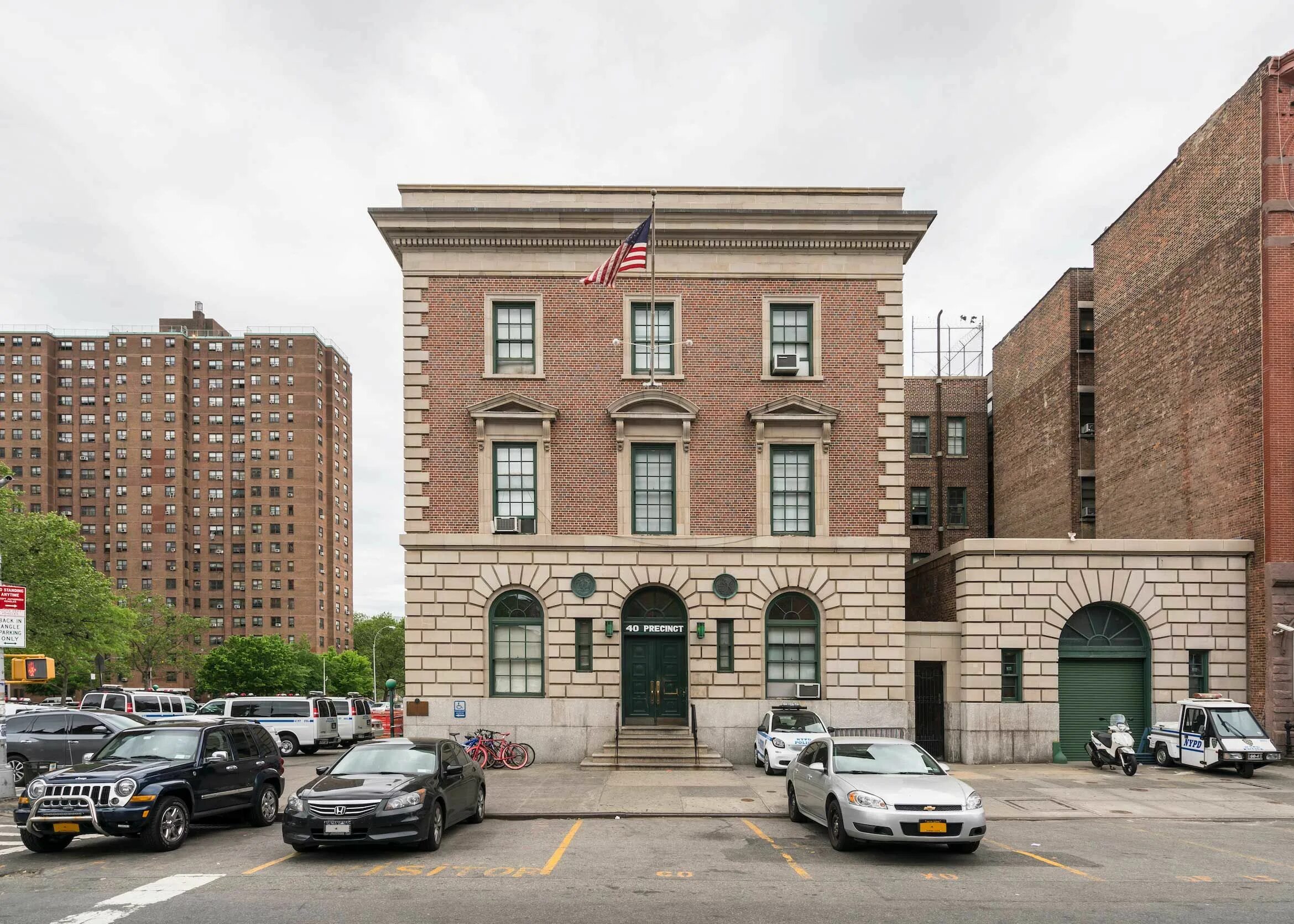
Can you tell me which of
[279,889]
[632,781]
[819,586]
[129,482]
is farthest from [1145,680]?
[129,482]

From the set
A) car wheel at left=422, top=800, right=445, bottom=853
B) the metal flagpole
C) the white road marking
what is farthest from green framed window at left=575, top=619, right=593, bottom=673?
the white road marking

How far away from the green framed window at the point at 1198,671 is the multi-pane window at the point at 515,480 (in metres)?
17.4

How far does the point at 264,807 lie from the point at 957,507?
34.4 meters

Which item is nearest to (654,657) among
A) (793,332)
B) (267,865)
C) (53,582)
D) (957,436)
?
(793,332)

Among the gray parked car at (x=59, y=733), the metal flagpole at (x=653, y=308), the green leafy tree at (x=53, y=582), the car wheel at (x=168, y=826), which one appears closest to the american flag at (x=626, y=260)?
the metal flagpole at (x=653, y=308)

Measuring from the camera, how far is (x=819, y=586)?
2528 cm

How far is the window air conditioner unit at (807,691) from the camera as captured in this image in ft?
81.6

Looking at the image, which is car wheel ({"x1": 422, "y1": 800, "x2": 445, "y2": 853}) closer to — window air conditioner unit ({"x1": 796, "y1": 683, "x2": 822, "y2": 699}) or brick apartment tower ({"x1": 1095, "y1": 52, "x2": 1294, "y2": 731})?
window air conditioner unit ({"x1": 796, "y1": 683, "x2": 822, "y2": 699})

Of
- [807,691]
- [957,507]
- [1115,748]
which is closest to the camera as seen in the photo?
[1115,748]

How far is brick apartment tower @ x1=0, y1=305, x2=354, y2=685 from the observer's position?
128 metres

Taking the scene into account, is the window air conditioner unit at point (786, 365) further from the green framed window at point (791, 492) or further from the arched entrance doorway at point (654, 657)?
the arched entrance doorway at point (654, 657)

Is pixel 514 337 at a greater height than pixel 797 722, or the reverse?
pixel 514 337

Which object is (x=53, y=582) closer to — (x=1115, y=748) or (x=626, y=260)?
(x=626, y=260)

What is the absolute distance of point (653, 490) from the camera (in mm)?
25594
